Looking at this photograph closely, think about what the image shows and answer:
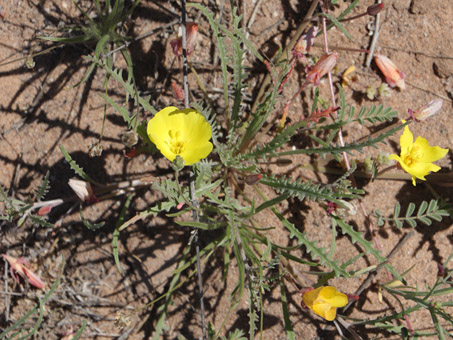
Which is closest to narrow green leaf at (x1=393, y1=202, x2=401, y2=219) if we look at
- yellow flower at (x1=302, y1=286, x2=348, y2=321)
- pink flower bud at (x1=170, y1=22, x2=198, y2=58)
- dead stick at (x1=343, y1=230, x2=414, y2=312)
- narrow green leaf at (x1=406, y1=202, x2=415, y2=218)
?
narrow green leaf at (x1=406, y1=202, x2=415, y2=218)

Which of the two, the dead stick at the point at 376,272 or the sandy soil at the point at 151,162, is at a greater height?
the sandy soil at the point at 151,162

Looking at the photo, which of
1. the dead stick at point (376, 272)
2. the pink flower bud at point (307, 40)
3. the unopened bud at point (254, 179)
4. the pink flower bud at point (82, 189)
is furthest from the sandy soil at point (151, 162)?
the unopened bud at point (254, 179)

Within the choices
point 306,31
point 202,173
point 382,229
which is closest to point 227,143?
point 202,173

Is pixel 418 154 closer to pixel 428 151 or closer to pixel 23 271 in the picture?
pixel 428 151

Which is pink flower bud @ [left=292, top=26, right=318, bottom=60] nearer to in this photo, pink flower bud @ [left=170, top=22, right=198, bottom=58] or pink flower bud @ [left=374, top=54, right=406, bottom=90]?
pink flower bud @ [left=374, top=54, right=406, bottom=90]

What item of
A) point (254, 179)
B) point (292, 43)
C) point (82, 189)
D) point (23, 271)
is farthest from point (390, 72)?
point (23, 271)

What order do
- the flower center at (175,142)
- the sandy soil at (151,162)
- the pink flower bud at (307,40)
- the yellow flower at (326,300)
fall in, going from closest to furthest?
1. the yellow flower at (326,300)
2. the flower center at (175,142)
3. the pink flower bud at (307,40)
4. the sandy soil at (151,162)

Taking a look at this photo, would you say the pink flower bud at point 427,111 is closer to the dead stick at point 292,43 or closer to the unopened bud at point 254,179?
the dead stick at point 292,43
